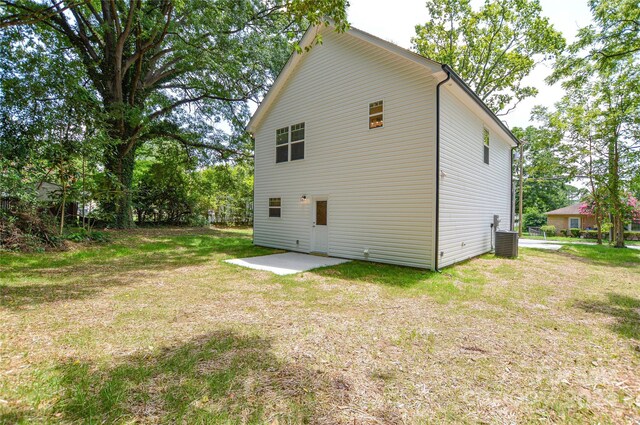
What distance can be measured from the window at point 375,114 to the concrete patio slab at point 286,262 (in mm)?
4147

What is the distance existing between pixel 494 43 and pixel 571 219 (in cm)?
2379

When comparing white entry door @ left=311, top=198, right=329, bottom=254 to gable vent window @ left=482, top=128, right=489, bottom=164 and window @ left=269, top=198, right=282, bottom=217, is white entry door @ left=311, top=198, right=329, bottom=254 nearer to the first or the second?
window @ left=269, top=198, right=282, bottom=217

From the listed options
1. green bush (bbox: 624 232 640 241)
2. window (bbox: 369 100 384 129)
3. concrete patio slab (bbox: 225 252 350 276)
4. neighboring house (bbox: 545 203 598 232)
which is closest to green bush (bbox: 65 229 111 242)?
concrete patio slab (bbox: 225 252 350 276)

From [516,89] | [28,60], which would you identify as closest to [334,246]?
[28,60]

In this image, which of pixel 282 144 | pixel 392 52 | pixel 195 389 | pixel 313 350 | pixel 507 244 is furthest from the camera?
pixel 282 144

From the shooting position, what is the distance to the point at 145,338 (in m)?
3.24

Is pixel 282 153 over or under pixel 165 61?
under

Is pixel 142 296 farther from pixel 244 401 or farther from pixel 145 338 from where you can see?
pixel 244 401

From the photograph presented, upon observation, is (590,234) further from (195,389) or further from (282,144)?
(195,389)

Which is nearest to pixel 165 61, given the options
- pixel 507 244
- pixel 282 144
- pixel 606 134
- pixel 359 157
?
pixel 282 144

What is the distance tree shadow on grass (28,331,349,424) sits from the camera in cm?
202

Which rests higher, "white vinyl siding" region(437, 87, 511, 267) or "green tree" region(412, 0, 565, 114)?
"green tree" region(412, 0, 565, 114)

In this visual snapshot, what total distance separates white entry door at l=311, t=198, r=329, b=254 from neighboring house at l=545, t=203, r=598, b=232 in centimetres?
3200

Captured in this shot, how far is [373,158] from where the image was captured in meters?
8.11
